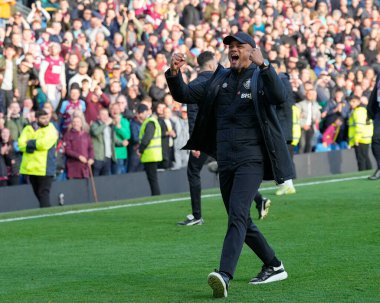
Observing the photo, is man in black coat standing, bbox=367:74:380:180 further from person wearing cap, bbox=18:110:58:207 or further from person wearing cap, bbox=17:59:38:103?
person wearing cap, bbox=17:59:38:103

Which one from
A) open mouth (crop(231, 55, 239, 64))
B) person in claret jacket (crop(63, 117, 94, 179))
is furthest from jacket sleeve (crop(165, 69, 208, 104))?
person in claret jacket (crop(63, 117, 94, 179))

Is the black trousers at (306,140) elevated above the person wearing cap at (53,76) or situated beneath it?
situated beneath

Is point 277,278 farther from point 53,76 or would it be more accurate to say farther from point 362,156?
point 362,156

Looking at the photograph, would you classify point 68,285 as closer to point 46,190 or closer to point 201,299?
point 201,299

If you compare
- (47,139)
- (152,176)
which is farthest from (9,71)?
(152,176)

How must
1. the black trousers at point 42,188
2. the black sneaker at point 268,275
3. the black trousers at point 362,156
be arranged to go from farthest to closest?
the black trousers at point 362,156 → the black trousers at point 42,188 → the black sneaker at point 268,275

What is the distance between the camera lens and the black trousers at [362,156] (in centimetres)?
2911

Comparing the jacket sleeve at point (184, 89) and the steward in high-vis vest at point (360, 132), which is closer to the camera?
the jacket sleeve at point (184, 89)

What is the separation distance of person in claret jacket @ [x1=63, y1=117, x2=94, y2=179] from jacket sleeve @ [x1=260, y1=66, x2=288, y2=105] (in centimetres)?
1287

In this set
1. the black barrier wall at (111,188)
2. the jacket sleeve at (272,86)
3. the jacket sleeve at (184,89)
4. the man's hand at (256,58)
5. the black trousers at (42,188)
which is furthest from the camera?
the black barrier wall at (111,188)

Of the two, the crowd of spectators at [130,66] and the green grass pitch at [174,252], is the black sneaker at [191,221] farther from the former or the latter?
the crowd of spectators at [130,66]

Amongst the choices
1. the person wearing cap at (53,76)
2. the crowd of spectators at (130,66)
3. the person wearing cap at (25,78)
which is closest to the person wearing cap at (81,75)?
→ the crowd of spectators at (130,66)

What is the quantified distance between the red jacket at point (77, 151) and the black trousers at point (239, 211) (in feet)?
40.8

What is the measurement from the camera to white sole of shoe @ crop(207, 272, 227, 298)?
983 cm
